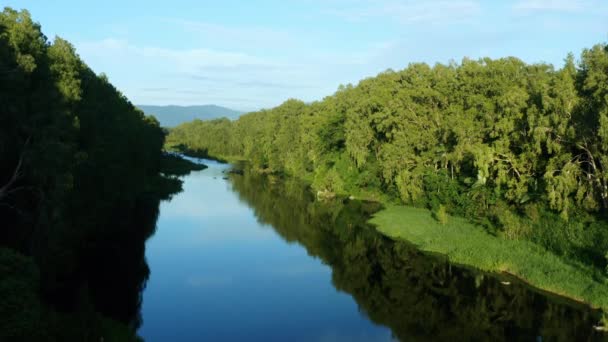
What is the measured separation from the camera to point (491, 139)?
159 feet

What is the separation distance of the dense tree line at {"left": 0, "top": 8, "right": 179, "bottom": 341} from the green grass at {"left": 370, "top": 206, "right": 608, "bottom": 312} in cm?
2303

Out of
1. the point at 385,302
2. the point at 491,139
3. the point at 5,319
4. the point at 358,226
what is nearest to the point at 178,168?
the point at 358,226

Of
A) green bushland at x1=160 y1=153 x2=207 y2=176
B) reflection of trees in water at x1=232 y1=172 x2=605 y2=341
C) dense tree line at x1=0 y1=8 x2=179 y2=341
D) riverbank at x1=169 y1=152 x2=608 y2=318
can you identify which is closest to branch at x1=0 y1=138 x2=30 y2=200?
dense tree line at x1=0 y1=8 x2=179 y2=341

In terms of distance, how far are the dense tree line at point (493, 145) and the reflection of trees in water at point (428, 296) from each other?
645 centimetres

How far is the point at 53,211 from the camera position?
29.6 metres

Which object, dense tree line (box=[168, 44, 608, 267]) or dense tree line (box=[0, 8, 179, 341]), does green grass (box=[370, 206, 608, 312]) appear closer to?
dense tree line (box=[168, 44, 608, 267])

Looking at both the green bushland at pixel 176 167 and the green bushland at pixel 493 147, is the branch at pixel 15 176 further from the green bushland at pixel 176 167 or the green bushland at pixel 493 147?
the green bushland at pixel 176 167

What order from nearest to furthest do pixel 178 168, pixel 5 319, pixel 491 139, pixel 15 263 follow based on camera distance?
pixel 5 319, pixel 15 263, pixel 491 139, pixel 178 168

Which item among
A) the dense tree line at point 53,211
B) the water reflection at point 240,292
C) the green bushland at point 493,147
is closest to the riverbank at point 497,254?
the green bushland at point 493,147

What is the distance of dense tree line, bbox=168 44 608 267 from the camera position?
3403 cm

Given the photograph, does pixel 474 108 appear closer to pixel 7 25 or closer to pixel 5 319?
pixel 7 25

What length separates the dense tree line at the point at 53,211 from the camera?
62.8 ft

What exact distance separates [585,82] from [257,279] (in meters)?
25.6

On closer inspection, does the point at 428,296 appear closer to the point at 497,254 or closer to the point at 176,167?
the point at 497,254
